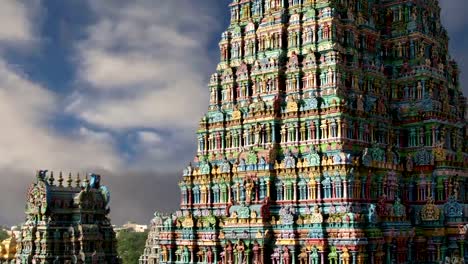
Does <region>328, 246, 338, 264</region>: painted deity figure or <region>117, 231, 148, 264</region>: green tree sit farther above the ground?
<region>328, 246, 338, 264</region>: painted deity figure

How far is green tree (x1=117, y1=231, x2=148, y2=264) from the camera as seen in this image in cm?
9588

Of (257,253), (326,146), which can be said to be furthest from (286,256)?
(326,146)

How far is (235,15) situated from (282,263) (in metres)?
19.0

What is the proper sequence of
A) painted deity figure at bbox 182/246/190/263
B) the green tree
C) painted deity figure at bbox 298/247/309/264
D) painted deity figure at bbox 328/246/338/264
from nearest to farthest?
1. painted deity figure at bbox 328/246/338/264
2. painted deity figure at bbox 298/247/309/264
3. painted deity figure at bbox 182/246/190/263
4. the green tree

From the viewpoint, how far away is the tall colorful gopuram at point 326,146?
4288 cm

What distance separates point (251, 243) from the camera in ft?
143

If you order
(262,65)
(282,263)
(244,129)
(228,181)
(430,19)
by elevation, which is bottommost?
(282,263)

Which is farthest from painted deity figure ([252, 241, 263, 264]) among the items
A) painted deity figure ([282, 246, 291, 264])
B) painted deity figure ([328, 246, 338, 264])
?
painted deity figure ([328, 246, 338, 264])

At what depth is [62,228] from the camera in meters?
56.1

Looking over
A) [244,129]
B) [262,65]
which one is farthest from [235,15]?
[244,129]

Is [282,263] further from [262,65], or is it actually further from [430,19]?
[430,19]

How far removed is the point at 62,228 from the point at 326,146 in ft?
77.9

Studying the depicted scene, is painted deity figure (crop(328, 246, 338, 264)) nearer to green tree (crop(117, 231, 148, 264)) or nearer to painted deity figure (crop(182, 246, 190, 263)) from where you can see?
painted deity figure (crop(182, 246, 190, 263))

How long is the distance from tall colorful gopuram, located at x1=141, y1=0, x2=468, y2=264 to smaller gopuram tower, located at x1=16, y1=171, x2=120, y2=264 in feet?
32.8
